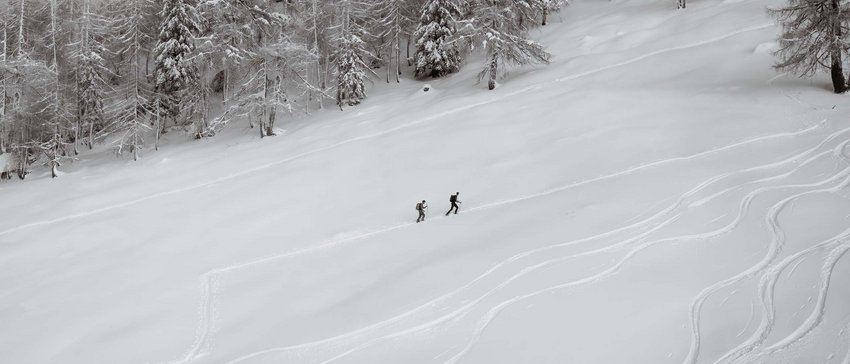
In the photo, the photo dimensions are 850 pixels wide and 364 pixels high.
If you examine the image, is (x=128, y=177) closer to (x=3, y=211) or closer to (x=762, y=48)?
(x=3, y=211)

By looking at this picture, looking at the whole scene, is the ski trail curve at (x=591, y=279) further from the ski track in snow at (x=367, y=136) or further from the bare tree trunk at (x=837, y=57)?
the ski track in snow at (x=367, y=136)

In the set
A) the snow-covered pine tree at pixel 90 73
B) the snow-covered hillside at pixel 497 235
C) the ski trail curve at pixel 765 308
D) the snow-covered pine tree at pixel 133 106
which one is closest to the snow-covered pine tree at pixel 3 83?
the snow-covered pine tree at pixel 90 73

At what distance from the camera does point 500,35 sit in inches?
1157

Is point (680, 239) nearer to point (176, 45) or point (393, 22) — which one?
point (393, 22)

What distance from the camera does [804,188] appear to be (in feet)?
47.1

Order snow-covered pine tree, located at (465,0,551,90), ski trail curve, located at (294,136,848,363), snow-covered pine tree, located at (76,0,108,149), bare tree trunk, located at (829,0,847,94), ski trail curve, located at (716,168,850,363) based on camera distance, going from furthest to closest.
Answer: snow-covered pine tree, located at (76,0,108,149) < snow-covered pine tree, located at (465,0,551,90) < bare tree trunk, located at (829,0,847,94) < ski trail curve, located at (294,136,848,363) < ski trail curve, located at (716,168,850,363)

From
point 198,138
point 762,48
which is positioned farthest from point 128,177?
point 762,48

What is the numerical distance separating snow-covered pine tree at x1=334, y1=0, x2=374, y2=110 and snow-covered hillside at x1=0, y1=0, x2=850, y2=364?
21.3 ft

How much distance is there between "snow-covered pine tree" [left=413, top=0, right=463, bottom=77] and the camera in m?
35.2

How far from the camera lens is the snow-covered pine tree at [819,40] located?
2025 centimetres

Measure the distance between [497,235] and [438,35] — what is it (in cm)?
2430

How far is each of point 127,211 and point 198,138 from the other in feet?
47.9

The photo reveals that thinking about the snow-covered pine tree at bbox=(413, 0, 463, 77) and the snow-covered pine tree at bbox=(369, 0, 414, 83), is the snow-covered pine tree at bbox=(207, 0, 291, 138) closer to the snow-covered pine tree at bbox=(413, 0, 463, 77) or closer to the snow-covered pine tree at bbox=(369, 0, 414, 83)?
the snow-covered pine tree at bbox=(369, 0, 414, 83)

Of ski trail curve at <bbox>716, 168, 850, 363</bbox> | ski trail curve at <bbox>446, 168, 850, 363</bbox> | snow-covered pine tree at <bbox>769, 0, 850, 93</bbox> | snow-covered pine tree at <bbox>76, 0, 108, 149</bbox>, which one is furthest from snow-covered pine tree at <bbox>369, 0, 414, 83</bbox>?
ski trail curve at <bbox>716, 168, 850, 363</bbox>
